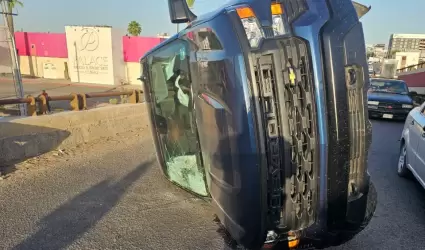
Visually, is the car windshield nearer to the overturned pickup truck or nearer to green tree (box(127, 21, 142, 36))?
the overturned pickup truck

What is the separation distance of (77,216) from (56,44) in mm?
28240

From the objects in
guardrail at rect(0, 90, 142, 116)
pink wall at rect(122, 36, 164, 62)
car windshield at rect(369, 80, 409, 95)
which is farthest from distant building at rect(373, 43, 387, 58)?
guardrail at rect(0, 90, 142, 116)

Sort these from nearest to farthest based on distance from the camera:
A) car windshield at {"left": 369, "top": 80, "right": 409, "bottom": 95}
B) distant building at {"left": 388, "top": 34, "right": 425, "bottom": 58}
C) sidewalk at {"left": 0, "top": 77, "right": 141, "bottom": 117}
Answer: car windshield at {"left": 369, "top": 80, "right": 409, "bottom": 95} < sidewalk at {"left": 0, "top": 77, "right": 141, "bottom": 117} < distant building at {"left": 388, "top": 34, "right": 425, "bottom": 58}

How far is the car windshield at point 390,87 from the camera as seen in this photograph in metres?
11.8

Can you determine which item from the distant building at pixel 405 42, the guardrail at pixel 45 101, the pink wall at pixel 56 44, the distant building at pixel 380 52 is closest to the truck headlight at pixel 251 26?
the guardrail at pixel 45 101

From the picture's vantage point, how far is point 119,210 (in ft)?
12.8

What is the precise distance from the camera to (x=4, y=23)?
966 cm

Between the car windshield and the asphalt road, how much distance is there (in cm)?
700

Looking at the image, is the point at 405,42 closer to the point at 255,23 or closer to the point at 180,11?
the point at 180,11

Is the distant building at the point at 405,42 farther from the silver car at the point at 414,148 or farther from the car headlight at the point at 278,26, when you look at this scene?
the car headlight at the point at 278,26

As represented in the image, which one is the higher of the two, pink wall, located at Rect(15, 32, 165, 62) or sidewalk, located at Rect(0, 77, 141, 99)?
pink wall, located at Rect(15, 32, 165, 62)

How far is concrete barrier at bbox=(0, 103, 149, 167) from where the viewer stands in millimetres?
5273

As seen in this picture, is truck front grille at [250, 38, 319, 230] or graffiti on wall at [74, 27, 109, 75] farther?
graffiti on wall at [74, 27, 109, 75]

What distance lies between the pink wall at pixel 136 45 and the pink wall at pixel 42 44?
6.25m
